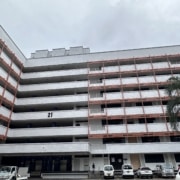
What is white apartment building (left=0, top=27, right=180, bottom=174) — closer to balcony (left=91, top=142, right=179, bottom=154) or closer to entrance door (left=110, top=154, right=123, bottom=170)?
balcony (left=91, top=142, right=179, bottom=154)

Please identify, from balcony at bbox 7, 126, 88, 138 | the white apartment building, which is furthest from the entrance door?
balcony at bbox 7, 126, 88, 138

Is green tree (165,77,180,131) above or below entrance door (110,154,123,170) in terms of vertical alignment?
above

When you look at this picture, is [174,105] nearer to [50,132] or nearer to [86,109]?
[86,109]

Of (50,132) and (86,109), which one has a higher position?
(86,109)

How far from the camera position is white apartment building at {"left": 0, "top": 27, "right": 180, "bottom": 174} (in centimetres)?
2936

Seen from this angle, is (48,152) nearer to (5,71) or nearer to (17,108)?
(17,108)

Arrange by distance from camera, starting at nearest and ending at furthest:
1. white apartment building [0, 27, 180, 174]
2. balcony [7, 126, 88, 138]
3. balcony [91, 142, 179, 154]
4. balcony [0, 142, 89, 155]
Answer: balcony [0, 142, 89, 155], balcony [91, 142, 179, 154], white apartment building [0, 27, 180, 174], balcony [7, 126, 88, 138]

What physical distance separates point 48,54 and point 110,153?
25.8 meters

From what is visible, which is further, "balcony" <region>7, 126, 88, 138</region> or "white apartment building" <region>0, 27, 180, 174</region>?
"balcony" <region>7, 126, 88, 138</region>

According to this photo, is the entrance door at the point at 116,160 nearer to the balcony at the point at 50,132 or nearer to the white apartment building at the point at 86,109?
the white apartment building at the point at 86,109

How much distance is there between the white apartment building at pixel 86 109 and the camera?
29.4 metres

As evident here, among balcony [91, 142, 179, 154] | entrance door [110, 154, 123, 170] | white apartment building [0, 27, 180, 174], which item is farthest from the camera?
entrance door [110, 154, 123, 170]

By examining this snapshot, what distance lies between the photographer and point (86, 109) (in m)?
33.1

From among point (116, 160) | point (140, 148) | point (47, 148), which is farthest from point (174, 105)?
point (47, 148)
